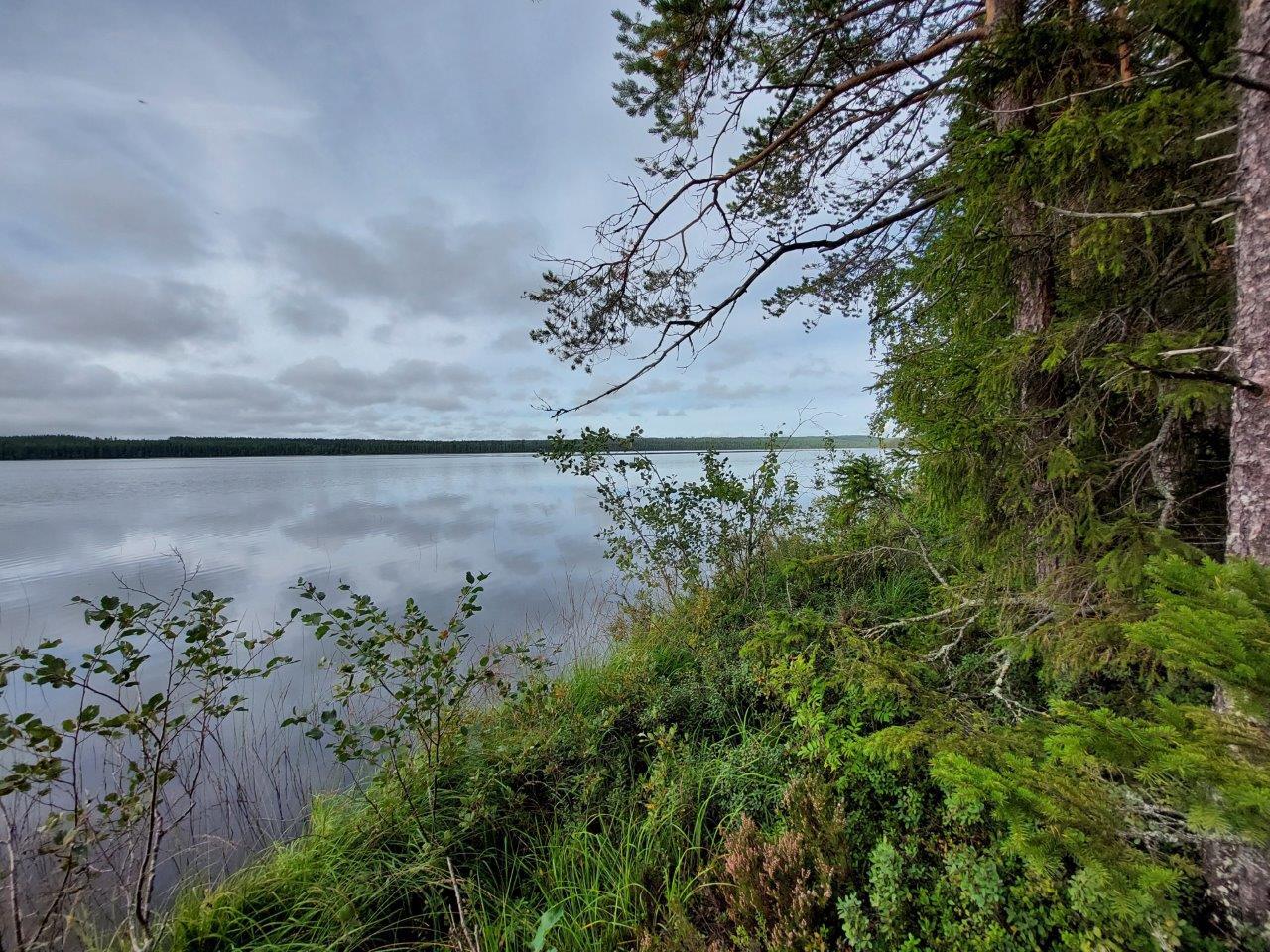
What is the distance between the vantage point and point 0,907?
8.82ft

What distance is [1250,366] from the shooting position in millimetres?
1473

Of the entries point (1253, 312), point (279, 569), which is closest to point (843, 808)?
point (1253, 312)

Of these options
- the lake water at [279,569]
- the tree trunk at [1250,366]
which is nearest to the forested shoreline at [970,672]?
the tree trunk at [1250,366]

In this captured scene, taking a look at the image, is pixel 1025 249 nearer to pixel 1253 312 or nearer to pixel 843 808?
pixel 1253 312

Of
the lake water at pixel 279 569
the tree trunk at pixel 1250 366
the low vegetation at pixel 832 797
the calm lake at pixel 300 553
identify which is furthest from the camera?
the calm lake at pixel 300 553

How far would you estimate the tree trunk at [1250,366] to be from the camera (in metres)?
1.42

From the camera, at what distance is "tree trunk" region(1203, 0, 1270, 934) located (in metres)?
1.42

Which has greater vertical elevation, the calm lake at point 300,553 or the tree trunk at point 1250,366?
the tree trunk at point 1250,366

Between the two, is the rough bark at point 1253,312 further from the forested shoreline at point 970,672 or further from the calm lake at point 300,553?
the calm lake at point 300,553

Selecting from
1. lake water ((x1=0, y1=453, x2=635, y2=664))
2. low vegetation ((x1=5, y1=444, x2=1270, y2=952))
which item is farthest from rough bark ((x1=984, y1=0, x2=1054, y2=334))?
lake water ((x1=0, y1=453, x2=635, y2=664))

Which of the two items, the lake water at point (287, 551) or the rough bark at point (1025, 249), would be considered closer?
the rough bark at point (1025, 249)

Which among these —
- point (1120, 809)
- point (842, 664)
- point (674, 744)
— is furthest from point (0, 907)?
point (1120, 809)

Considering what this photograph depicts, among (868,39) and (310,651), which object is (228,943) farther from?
(868,39)

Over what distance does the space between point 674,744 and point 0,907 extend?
4113 mm
